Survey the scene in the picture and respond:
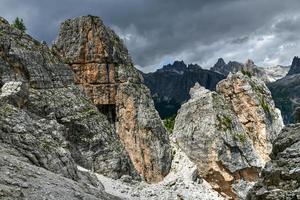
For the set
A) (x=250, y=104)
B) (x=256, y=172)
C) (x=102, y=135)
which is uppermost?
(x=250, y=104)

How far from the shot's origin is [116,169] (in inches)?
2724

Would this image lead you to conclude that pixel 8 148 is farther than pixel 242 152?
No

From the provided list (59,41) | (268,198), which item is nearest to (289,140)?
(268,198)

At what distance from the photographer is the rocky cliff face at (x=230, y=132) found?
84.6m

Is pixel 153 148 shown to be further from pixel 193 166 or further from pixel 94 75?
pixel 94 75

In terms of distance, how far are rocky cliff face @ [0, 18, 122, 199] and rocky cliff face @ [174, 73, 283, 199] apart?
19615 mm

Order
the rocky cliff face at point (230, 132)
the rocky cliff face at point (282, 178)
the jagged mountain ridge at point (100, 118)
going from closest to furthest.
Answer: the rocky cliff face at point (282, 178), the jagged mountain ridge at point (100, 118), the rocky cliff face at point (230, 132)

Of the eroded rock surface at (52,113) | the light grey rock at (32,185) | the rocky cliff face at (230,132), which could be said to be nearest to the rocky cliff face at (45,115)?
the eroded rock surface at (52,113)

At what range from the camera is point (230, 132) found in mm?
87875

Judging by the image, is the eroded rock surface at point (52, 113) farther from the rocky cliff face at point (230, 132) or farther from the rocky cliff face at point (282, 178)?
the rocky cliff face at point (282, 178)

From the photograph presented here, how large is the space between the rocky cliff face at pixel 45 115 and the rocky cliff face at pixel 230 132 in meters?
19.6

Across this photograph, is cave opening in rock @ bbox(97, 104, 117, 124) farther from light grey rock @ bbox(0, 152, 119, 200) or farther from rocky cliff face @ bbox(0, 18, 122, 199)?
light grey rock @ bbox(0, 152, 119, 200)

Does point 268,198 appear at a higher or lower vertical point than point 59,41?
lower

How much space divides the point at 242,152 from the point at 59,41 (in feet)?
130
